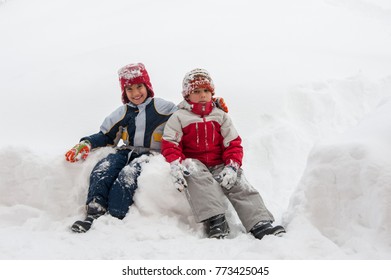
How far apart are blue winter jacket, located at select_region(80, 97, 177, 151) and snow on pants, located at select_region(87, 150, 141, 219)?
0.28 metres

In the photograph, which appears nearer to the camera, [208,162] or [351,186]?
[351,186]

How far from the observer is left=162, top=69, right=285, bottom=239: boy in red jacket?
2.51 metres

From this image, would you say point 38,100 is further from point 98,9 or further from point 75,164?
point 98,9

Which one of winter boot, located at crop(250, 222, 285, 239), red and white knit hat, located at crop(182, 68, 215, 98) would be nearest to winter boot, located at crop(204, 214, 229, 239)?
→ winter boot, located at crop(250, 222, 285, 239)

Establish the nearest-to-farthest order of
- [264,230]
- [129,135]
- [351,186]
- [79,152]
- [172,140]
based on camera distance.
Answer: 1. [351,186]
2. [264,230]
3. [172,140]
4. [79,152]
5. [129,135]

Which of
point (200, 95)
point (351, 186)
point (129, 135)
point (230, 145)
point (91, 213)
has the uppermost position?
point (200, 95)

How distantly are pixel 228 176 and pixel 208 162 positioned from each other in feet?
0.98

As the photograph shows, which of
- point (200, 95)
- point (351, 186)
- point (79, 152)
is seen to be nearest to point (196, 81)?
point (200, 95)

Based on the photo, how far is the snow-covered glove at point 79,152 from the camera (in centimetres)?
297

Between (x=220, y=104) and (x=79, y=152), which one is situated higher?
(x=220, y=104)

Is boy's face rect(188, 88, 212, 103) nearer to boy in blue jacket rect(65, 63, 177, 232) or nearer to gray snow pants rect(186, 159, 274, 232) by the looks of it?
boy in blue jacket rect(65, 63, 177, 232)

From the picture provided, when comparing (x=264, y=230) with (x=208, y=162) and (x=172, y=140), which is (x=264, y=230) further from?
(x=172, y=140)

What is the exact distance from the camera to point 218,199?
8.46 ft

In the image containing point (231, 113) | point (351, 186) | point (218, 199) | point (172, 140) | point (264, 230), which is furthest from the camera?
point (231, 113)
